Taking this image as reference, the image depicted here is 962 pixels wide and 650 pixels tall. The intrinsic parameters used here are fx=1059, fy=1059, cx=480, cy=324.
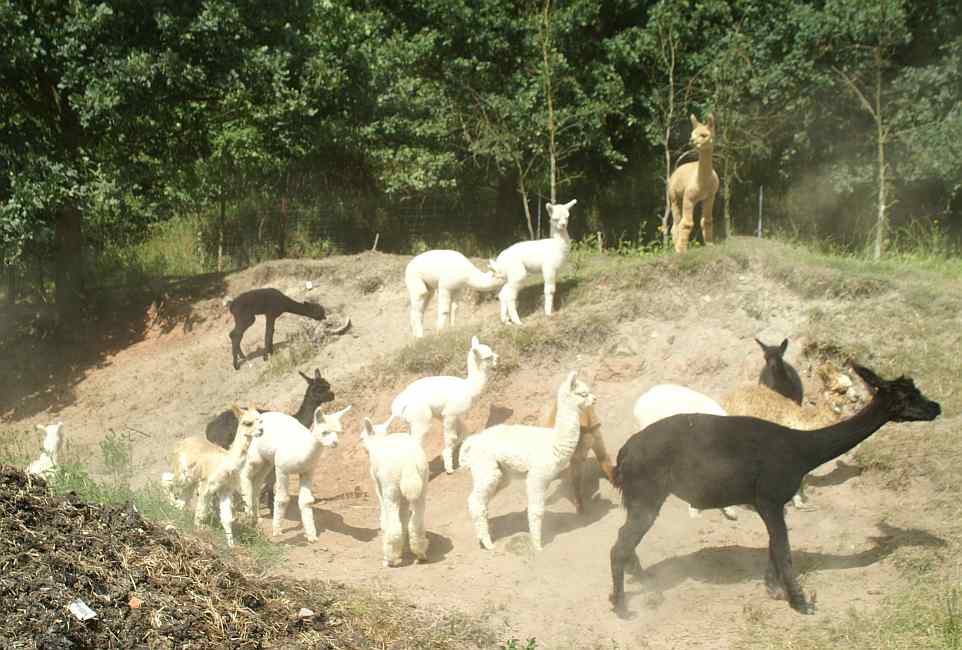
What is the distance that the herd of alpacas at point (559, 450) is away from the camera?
786cm

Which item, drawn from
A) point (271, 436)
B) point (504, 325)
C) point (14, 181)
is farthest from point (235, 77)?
point (271, 436)

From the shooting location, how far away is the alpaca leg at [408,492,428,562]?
9.20 meters

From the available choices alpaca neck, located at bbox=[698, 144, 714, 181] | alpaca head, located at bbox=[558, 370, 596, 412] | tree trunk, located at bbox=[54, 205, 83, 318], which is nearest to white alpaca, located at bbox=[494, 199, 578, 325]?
alpaca neck, located at bbox=[698, 144, 714, 181]

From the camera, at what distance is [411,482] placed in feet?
29.8

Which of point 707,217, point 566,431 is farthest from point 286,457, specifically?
point 707,217

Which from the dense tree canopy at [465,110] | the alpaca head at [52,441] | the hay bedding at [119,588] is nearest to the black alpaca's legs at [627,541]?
the hay bedding at [119,588]

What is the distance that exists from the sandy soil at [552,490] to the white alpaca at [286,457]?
0.31m

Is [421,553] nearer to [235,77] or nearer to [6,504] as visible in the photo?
[6,504]

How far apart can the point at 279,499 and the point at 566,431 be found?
3.11 meters

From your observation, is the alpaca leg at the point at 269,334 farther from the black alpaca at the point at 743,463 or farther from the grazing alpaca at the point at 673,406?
the black alpaca at the point at 743,463

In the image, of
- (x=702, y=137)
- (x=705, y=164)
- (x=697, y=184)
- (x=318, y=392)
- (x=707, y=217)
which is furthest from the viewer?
(x=707, y=217)

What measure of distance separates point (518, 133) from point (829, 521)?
13953 mm

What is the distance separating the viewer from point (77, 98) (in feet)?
55.6

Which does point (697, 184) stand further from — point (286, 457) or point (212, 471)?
point (212, 471)
